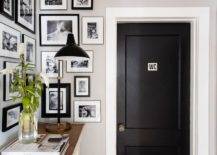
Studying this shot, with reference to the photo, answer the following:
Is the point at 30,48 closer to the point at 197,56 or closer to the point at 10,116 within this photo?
the point at 10,116

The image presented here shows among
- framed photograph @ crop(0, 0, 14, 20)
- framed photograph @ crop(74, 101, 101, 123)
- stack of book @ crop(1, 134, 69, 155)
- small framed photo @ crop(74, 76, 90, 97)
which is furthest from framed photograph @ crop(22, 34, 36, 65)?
stack of book @ crop(1, 134, 69, 155)

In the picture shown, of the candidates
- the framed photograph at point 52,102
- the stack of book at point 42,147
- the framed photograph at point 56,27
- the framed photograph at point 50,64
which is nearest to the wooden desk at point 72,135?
the stack of book at point 42,147

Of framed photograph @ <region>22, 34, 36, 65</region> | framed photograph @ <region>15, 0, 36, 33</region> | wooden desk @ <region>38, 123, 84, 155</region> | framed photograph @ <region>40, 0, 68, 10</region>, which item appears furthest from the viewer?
framed photograph @ <region>40, 0, 68, 10</region>

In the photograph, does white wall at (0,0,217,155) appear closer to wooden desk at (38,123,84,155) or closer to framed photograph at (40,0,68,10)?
framed photograph at (40,0,68,10)

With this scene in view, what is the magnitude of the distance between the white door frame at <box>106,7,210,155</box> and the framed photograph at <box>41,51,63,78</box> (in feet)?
1.47

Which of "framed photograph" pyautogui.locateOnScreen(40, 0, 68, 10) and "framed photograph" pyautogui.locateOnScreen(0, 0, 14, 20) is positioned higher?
"framed photograph" pyautogui.locateOnScreen(40, 0, 68, 10)

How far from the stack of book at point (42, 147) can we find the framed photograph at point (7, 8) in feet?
2.48

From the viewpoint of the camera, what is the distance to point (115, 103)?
2199 millimetres

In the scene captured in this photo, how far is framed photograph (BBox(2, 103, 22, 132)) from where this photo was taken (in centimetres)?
145

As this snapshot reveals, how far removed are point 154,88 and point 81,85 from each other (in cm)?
71

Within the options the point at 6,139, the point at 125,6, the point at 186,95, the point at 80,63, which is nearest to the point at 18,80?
the point at 6,139

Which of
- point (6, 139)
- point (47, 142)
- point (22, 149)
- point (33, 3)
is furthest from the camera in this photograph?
point (33, 3)

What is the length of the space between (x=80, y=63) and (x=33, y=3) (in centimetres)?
64

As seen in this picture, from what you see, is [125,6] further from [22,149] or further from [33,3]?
[22,149]
